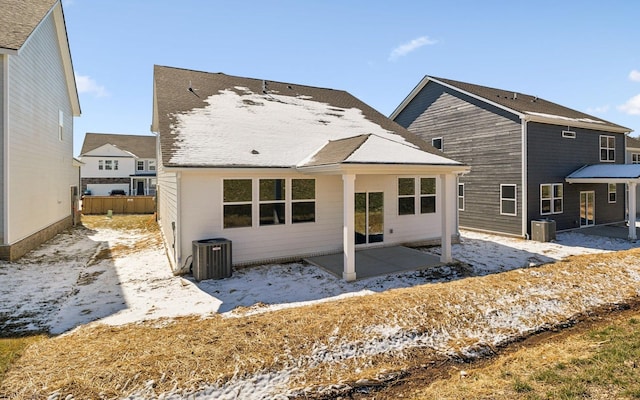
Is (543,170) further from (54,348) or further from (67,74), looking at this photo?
(67,74)

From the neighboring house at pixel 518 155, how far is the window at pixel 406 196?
6.04 metres

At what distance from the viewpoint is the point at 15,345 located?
17.0 feet

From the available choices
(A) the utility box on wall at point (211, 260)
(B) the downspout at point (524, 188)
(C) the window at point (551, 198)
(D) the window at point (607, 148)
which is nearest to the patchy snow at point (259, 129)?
(A) the utility box on wall at point (211, 260)

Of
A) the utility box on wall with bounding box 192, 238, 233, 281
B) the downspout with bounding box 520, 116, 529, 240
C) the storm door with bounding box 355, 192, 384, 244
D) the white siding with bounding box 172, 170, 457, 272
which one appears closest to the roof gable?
the downspout with bounding box 520, 116, 529, 240

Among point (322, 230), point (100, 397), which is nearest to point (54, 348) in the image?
point (100, 397)

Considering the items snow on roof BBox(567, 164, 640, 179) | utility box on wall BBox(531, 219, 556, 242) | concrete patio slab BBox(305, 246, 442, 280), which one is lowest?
concrete patio slab BBox(305, 246, 442, 280)

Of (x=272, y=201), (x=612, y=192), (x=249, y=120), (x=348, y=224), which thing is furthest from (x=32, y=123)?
(x=612, y=192)

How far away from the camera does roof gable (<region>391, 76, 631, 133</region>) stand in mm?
15734

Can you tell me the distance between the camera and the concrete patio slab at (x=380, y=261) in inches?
371

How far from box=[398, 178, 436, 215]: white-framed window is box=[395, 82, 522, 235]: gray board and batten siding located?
4.97 meters

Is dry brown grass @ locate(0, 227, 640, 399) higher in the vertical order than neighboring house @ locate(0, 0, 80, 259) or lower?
lower

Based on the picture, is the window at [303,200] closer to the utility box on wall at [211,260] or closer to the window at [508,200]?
the utility box on wall at [211,260]

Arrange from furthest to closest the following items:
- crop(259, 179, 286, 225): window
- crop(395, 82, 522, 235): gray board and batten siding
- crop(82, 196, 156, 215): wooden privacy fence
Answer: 1. crop(82, 196, 156, 215): wooden privacy fence
2. crop(395, 82, 522, 235): gray board and batten siding
3. crop(259, 179, 286, 225): window

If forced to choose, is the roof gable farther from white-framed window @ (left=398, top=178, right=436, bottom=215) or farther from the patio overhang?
white-framed window @ (left=398, top=178, right=436, bottom=215)
